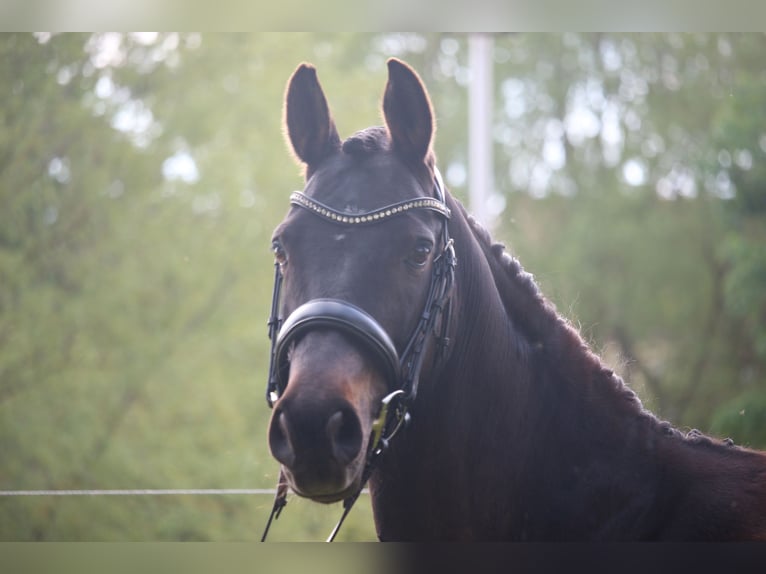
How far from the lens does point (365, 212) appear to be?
6.72 feet

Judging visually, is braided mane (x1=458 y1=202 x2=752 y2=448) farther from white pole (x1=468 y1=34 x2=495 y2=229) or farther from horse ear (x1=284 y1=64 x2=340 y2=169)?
white pole (x1=468 y1=34 x2=495 y2=229)

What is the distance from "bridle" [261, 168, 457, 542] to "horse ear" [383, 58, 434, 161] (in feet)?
0.40

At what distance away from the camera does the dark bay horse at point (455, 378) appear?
201cm

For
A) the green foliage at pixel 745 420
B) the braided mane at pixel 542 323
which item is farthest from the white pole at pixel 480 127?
the braided mane at pixel 542 323

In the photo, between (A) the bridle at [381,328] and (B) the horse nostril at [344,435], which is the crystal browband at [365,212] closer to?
(A) the bridle at [381,328]

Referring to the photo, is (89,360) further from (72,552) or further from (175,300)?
(72,552)

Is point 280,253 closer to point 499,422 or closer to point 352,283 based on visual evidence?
point 352,283

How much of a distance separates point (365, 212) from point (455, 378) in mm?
527

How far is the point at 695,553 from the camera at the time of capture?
232 centimetres

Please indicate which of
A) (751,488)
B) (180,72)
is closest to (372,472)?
(751,488)

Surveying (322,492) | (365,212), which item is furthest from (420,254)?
(322,492)

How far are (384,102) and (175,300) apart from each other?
5.75 metres

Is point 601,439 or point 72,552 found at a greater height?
point 601,439

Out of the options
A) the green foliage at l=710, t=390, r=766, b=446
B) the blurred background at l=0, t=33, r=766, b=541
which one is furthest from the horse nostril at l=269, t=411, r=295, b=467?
the green foliage at l=710, t=390, r=766, b=446
